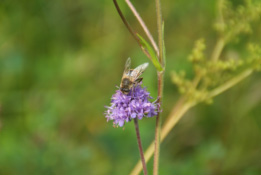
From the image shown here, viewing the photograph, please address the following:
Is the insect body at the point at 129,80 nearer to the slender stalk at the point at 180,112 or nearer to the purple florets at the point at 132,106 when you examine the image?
the purple florets at the point at 132,106

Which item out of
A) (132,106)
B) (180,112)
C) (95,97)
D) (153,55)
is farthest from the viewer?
(95,97)

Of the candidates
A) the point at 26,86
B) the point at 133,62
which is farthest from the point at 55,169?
the point at 133,62

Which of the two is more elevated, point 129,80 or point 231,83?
point 231,83

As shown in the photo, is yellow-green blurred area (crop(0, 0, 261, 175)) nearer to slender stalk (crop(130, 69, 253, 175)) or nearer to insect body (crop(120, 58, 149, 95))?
slender stalk (crop(130, 69, 253, 175))

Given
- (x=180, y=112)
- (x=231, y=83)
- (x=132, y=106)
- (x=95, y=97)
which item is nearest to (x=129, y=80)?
(x=132, y=106)

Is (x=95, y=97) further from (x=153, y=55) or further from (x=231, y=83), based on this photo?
(x=153, y=55)

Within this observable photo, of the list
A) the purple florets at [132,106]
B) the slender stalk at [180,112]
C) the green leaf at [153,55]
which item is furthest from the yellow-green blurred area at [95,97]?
→ the green leaf at [153,55]

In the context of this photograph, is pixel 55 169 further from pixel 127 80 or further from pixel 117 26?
pixel 117 26

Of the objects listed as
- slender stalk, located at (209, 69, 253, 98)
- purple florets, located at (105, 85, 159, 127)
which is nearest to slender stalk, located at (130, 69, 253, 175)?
slender stalk, located at (209, 69, 253, 98)
